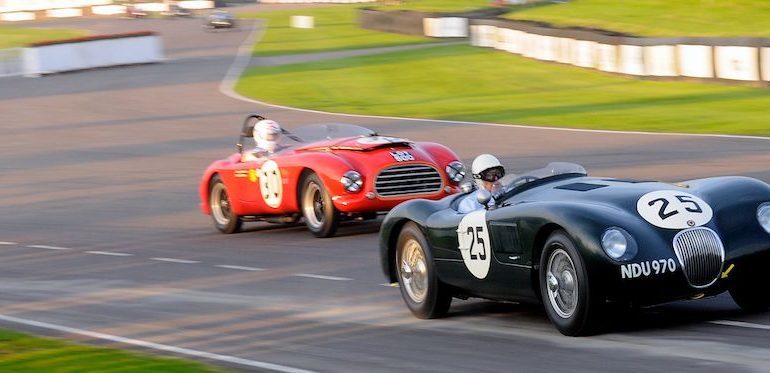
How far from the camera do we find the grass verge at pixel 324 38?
52.2 metres

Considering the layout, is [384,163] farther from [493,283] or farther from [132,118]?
[132,118]

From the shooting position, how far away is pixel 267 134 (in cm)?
1505

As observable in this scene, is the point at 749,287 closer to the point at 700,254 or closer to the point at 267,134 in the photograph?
the point at 700,254

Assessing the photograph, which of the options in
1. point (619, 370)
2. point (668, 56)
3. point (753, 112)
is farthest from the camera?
point (668, 56)

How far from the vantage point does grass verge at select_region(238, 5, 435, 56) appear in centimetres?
5219

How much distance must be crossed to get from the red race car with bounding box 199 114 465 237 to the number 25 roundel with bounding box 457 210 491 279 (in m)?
5.12

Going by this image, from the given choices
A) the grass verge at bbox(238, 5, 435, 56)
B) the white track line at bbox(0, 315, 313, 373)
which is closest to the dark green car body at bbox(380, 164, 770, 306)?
the white track line at bbox(0, 315, 313, 373)

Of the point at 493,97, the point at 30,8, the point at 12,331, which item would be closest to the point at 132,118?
the point at 493,97

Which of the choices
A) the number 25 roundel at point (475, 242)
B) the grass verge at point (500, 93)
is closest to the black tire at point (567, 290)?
the number 25 roundel at point (475, 242)

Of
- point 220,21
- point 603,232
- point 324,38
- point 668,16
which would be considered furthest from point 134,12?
point 603,232

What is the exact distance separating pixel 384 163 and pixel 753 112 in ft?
39.7

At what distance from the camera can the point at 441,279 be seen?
29.4 ft

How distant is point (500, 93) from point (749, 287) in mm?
24725

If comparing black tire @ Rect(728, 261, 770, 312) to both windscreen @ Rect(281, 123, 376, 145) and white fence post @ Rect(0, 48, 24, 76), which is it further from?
white fence post @ Rect(0, 48, 24, 76)
